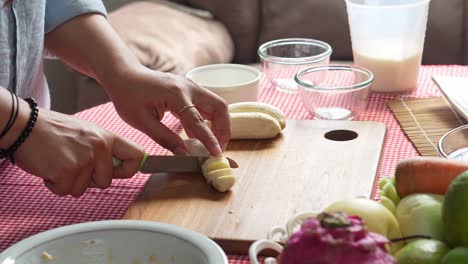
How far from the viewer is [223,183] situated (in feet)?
3.65

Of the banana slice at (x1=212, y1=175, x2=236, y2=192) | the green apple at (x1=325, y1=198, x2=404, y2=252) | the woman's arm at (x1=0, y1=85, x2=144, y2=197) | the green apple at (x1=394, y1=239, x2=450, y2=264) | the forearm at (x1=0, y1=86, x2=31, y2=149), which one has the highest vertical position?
the green apple at (x1=394, y1=239, x2=450, y2=264)

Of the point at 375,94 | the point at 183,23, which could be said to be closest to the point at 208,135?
the point at 375,94

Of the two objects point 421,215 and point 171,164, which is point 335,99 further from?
point 421,215

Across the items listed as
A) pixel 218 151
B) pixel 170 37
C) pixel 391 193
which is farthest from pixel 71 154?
pixel 170 37

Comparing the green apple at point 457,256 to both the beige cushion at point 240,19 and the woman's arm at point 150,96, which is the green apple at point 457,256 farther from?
the beige cushion at point 240,19

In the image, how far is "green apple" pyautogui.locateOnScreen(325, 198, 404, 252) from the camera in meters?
0.70

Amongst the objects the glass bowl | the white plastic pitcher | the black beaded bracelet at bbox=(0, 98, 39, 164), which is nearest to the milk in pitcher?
the white plastic pitcher

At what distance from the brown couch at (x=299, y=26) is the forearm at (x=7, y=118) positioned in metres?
1.48

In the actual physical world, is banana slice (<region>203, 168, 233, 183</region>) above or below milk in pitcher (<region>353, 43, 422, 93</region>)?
above

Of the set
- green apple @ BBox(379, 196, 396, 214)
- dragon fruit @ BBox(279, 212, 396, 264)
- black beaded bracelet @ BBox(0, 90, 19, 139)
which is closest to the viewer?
dragon fruit @ BBox(279, 212, 396, 264)

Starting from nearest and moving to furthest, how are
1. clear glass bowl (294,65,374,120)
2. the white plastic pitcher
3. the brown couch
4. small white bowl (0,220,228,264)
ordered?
small white bowl (0,220,228,264) < clear glass bowl (294,65,374,120) < the white plastic pitcher < the brown couch

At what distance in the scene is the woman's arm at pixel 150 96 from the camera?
125 cm

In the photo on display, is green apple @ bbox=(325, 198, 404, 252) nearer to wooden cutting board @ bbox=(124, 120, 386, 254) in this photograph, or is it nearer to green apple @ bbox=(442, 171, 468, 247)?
green apple @ bbox=(442, 171, 468, 247)

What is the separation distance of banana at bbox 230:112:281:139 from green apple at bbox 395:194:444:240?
1.78ft
